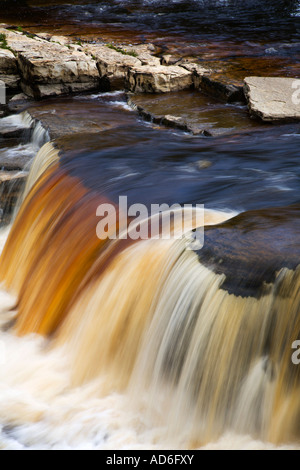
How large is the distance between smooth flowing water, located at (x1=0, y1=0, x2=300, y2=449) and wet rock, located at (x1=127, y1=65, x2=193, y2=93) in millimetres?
1766

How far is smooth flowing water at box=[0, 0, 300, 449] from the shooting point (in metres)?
2.98

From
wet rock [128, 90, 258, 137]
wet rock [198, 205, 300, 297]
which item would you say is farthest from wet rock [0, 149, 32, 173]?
→ wet rock [198, 205, 300, 297]

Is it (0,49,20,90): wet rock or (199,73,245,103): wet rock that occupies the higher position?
(0,49,20,90): wet rock

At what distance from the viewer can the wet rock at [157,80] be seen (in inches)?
322

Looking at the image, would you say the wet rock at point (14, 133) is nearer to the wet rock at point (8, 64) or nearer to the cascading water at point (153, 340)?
the wet rock at point (8, 64)

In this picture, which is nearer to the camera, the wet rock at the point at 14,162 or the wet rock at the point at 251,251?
the wet rock at the point at 251,251

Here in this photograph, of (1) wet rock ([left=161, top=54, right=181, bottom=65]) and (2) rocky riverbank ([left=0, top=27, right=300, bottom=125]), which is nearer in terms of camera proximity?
(2) rocky riverbank ([left=0, top=27, right=300, bottom=125])

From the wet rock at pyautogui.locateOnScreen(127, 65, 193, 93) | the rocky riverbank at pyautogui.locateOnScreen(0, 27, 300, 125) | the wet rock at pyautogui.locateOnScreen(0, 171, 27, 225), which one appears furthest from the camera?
the wet rock at pyautogui.locateOnScreen(127, 65, 193, 93)

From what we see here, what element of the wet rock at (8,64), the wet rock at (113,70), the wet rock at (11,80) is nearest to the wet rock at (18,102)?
the wet rock at (11,80)

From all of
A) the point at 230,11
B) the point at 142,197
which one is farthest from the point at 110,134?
the point at 230,11

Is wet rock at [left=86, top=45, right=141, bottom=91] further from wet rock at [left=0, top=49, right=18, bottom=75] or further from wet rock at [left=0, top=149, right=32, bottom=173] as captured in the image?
wet rock at [left=0, top=149, right=32, bottom=173]

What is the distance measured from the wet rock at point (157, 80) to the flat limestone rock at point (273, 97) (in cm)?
113

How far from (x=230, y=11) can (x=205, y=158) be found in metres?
9.96

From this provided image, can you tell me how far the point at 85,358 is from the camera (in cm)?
385
